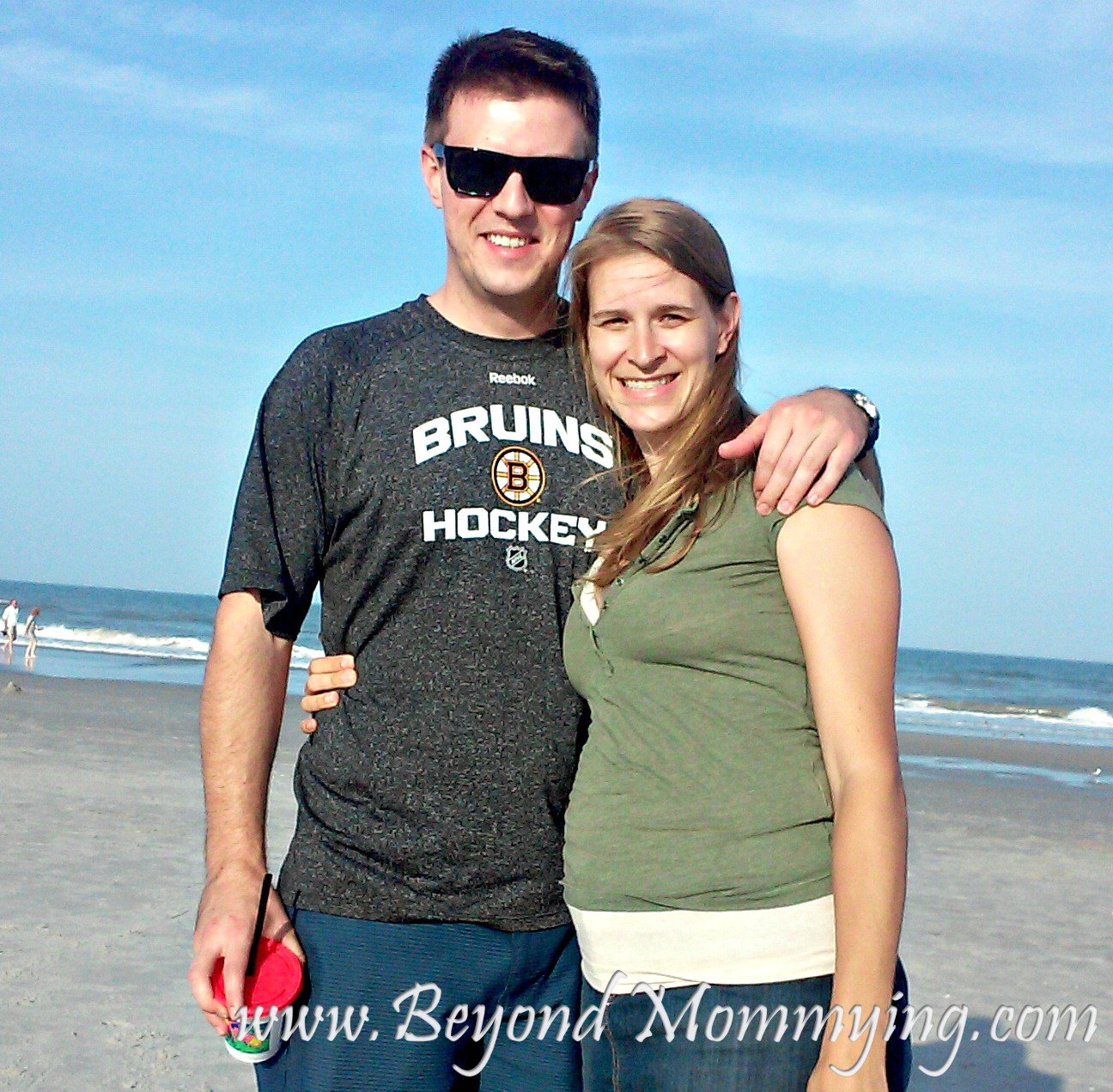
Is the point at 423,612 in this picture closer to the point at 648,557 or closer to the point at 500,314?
the point at 648,557

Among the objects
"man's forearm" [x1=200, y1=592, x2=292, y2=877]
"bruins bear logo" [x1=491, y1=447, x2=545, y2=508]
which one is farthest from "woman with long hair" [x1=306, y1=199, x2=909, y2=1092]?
"man's forearm" [x1=200, y1=592, x2=292, y2=877]

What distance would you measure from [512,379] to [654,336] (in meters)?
0.35

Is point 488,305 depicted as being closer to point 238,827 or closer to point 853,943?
point 238,827

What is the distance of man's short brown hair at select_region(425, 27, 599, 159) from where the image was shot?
2803mm

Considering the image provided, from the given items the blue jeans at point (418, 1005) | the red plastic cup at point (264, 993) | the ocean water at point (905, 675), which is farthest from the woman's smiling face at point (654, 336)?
the ocean water at point (905, 675)

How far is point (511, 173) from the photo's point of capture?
281 centimetres

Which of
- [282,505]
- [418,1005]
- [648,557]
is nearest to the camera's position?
[648,557]

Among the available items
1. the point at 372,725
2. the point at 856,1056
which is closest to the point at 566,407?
the point at 372,725

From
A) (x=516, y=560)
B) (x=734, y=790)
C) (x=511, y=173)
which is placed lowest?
(x=734, y=790)

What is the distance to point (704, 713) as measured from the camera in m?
2.31

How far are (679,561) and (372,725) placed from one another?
72 cm

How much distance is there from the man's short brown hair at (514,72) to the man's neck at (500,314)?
35 centimetres

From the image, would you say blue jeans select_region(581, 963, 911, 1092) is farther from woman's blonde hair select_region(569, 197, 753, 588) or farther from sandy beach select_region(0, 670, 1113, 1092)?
sandy beach select_region(0, 670, 1113, 1092)

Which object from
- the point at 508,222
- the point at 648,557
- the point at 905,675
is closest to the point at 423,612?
the point at 648,557
